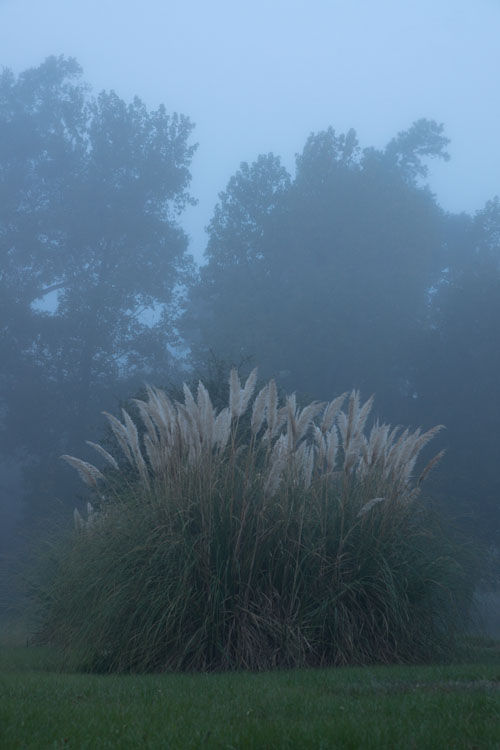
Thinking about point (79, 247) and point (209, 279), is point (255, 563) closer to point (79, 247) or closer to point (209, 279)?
point (209, 279)

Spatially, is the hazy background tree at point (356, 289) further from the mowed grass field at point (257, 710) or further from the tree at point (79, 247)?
the mowed grass field at point (257, 710)

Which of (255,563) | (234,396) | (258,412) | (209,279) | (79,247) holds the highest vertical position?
(79,247)

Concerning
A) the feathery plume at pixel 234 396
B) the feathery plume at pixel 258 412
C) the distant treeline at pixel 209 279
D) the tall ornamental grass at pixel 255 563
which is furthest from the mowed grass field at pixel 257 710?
the distant treeline at pixel 209 279

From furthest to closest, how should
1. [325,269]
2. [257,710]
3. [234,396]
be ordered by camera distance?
[325,269] < [234,396] < [257,710]

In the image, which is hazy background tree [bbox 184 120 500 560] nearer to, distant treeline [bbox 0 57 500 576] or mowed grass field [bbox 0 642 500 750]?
distant treeline [bbox 0 57 500 576]

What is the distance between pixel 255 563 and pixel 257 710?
7.71 feet

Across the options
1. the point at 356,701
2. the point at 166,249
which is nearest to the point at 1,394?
the point at 166,249

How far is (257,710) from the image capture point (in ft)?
12.2

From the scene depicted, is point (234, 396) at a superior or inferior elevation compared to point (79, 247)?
inferior

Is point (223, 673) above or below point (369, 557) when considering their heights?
below

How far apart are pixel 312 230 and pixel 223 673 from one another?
70.2 ft

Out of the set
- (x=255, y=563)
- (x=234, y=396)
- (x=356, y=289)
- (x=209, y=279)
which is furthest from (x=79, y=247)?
(x=255, y=563)

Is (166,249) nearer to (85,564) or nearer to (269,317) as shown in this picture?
(269,317)

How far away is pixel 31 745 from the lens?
3.07 meters
